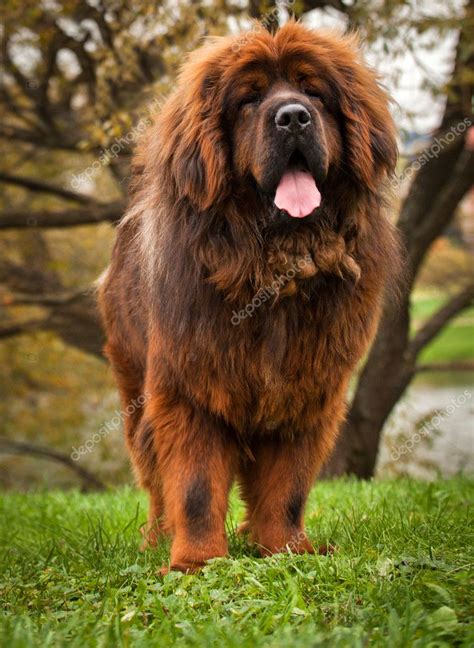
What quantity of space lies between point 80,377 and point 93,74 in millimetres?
8044

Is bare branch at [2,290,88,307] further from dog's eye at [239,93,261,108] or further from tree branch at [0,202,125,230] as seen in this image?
dog's eye at [239,93,261,108]

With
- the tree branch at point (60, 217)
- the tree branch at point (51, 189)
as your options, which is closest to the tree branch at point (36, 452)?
the tree branch at point (60, 217)

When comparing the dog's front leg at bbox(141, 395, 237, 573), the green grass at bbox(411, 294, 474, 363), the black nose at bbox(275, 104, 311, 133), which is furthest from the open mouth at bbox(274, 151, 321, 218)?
the green grass at bbox(411, 294, 474, 363)

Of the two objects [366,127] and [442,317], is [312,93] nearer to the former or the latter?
[366,127]

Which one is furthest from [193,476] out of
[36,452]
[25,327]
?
[36,452]

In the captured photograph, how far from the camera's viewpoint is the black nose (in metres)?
3.80

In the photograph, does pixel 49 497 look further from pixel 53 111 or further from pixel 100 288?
pixel 53 111

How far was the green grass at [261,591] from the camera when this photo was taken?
2.79 m

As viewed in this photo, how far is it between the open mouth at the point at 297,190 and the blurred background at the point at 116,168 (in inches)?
38.9

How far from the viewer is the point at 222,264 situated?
4012mm

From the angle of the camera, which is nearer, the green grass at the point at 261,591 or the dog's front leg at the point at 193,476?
the green grass at the point at 261,591

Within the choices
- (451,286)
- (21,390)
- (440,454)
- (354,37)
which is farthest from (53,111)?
(440,454)

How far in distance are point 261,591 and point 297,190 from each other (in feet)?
5.73

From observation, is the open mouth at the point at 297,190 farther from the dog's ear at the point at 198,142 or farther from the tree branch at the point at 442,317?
the tree branch at the point at 442,317
